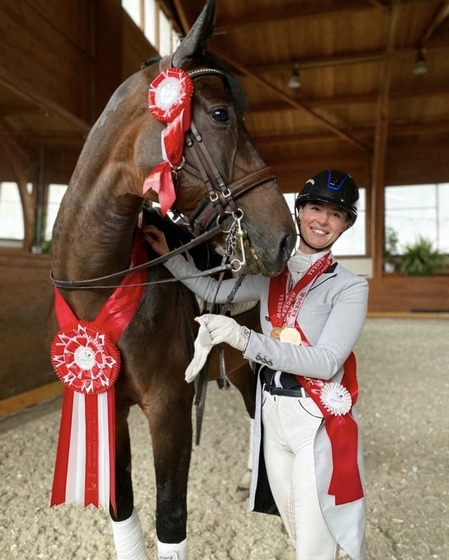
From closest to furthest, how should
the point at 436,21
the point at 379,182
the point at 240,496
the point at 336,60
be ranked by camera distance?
the point at 240,496
the point at 436,21
the point at 336,60
the point at 379,182

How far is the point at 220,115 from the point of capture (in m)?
1.27


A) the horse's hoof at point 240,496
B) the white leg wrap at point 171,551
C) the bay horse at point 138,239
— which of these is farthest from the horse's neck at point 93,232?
the horse's hoof at point 240,496

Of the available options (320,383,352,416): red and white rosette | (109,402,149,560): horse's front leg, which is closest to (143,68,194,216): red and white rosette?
(320,383,352,416): red and white rosette

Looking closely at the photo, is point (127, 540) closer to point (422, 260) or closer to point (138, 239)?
point (138, 239)

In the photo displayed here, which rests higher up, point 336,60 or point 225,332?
point 336,60

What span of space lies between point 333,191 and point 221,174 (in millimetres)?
404

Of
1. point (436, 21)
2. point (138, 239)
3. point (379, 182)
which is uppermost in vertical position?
point (436, 21)

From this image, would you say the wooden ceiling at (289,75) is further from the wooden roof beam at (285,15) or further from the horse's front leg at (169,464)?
the horse's front leg at (169,464)

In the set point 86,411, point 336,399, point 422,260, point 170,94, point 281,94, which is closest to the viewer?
point 170,94

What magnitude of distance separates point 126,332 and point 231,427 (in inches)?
98.8

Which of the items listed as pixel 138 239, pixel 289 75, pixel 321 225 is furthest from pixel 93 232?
pixel 289 75

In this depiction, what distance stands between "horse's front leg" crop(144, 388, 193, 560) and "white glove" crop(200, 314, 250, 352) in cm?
36

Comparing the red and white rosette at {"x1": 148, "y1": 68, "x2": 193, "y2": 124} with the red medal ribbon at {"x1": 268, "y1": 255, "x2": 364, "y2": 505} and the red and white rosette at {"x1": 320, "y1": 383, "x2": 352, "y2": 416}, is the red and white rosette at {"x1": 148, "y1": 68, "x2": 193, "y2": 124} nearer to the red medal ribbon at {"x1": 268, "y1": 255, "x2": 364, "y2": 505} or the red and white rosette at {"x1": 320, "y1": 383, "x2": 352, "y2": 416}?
the red medal ribbon at {"x1": 268, "y1": 255, "x2": 364, "y2": 505}

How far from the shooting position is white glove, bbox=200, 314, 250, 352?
4.09 feet
